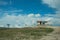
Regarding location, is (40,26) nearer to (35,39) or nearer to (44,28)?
(44,28)

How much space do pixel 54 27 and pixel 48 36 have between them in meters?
0.31

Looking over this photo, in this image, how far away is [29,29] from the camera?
4.41 m

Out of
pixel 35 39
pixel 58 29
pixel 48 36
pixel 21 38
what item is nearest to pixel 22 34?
pixel 21 38

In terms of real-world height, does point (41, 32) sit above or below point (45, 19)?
below

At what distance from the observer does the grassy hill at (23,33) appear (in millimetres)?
4338

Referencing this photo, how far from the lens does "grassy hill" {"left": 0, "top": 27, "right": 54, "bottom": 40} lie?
434 centimetres

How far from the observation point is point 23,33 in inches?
174

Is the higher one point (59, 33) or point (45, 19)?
point (45, 19)

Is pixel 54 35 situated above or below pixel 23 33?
below

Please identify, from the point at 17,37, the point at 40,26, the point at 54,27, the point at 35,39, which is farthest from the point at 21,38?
the point at 54,27

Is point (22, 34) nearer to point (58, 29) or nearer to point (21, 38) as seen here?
point (21, 38)

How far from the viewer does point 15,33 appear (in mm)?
4387

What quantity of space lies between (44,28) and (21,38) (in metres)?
0.73

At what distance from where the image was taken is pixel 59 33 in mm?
4492
